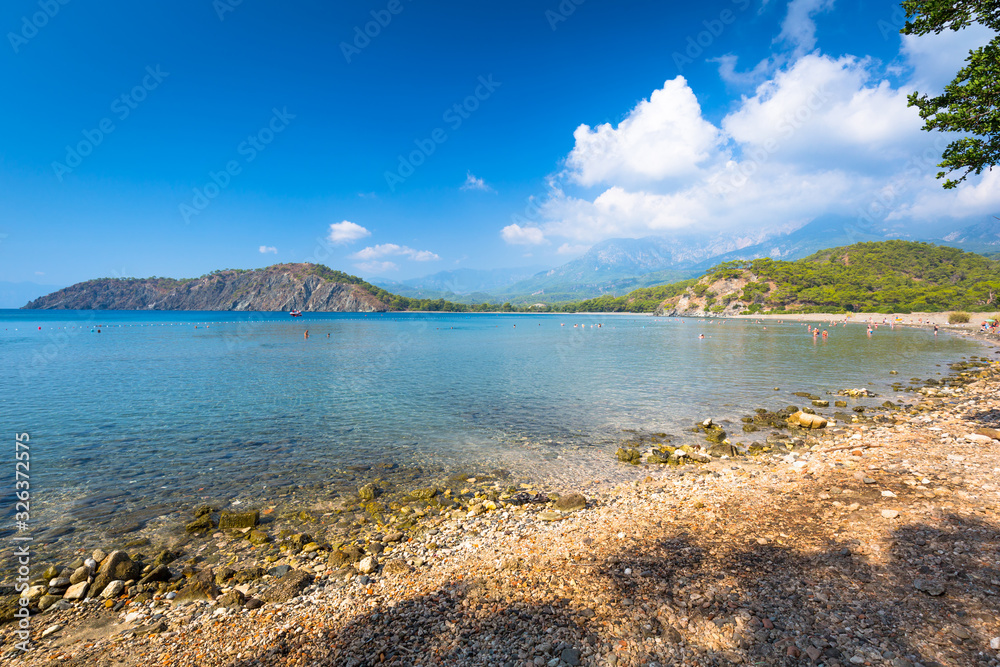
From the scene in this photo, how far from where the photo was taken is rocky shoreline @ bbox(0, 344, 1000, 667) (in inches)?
212

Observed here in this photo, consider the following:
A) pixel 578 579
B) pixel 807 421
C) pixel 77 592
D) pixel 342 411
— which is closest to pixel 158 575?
pixel 77 592

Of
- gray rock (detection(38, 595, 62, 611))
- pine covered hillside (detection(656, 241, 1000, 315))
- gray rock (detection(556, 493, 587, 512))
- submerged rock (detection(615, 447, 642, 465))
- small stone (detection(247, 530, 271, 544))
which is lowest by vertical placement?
submerged rock (detection(615, 447, 642, 465))

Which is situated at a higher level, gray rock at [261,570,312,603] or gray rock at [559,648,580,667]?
gray rock at [559,648,580,667]

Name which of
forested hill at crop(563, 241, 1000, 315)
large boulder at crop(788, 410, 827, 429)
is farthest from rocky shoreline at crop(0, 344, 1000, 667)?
forested hill at crop(563, 241, 1000, 315)

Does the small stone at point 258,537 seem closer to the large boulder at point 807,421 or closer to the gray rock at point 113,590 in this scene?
the gray rock at point 113,590

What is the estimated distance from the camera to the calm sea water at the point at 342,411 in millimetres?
13844

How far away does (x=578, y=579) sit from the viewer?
7062 millimetres

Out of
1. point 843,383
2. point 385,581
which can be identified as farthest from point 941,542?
point 843,383

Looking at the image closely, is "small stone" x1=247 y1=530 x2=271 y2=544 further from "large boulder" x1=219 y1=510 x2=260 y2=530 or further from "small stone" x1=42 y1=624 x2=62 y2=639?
"small stone" x1=42 y1=624 x2=62 y2=639

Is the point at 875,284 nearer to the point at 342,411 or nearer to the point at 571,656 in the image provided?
the point at 342,411

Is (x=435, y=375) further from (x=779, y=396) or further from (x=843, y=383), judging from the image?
(x=843, y=383)

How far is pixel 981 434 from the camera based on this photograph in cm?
1330

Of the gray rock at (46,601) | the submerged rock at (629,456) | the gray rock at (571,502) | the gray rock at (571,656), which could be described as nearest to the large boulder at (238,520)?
the gray rock at (46,601)

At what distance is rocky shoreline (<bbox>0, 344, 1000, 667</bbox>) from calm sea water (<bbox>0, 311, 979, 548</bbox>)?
318cm
